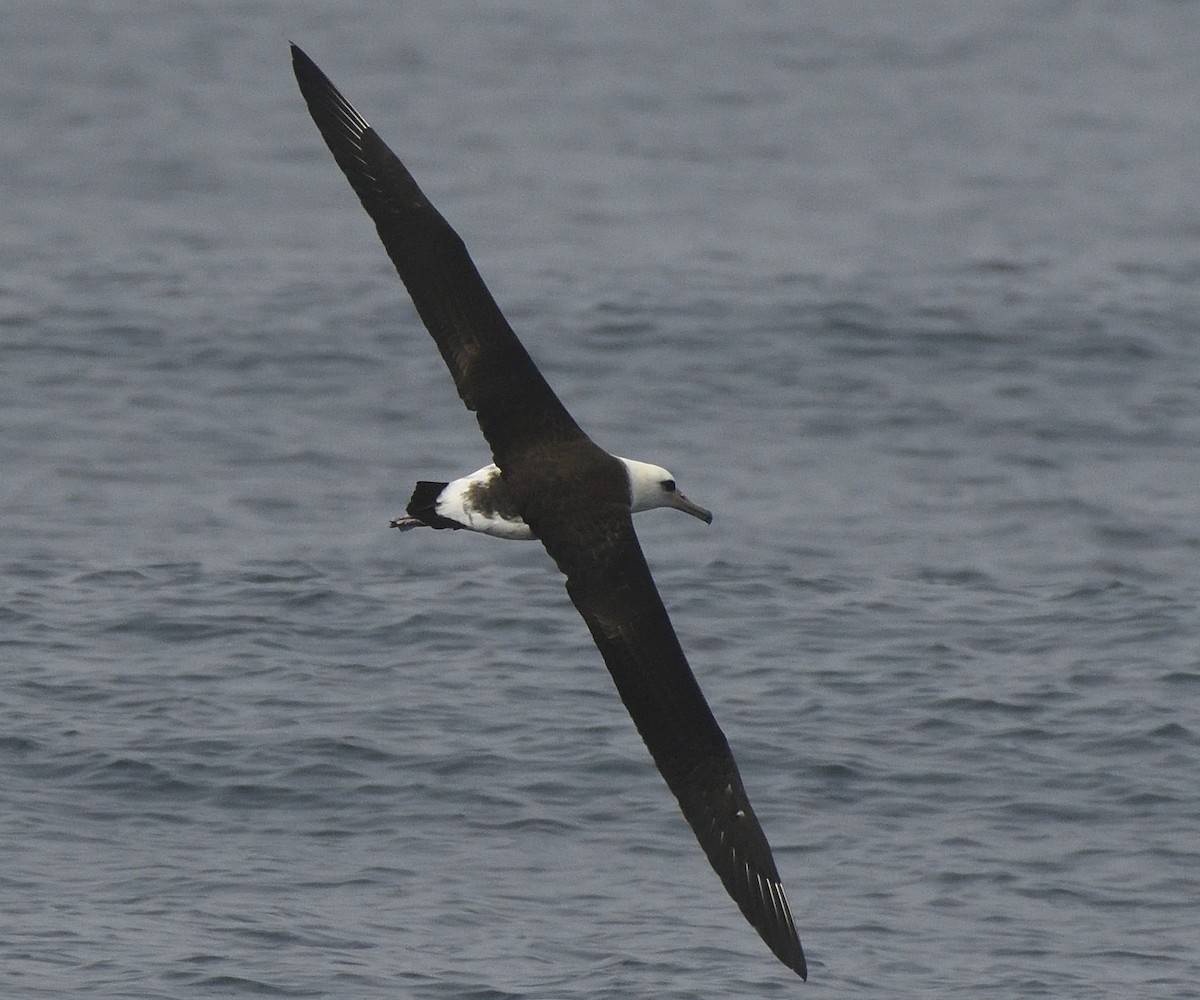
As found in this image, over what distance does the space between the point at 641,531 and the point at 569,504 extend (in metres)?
5.26

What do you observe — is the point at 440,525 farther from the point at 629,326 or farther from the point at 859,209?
the point at 859,209

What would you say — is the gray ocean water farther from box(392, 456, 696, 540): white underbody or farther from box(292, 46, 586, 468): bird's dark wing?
box(292, 46, 586, 468): bird's dark wing

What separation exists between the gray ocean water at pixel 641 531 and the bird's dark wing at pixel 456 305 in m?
2.08

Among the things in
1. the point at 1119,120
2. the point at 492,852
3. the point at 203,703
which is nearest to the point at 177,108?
the point at 1119,120

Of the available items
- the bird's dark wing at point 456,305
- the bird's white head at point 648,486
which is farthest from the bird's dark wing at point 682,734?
the bird's dark wing at point 456,305

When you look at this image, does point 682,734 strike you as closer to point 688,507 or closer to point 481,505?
point 481,505

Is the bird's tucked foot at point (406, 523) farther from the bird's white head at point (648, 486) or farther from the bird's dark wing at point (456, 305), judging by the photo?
the bird's white head at point (648, 486)

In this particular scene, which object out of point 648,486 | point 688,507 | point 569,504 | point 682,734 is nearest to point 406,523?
point 569,504

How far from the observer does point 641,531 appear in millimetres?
15906

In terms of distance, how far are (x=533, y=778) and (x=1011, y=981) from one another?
285 cm

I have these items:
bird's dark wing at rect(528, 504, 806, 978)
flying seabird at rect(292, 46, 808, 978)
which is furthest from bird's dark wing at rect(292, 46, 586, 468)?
bird's dark wing at rect(528, 504, 806, 978)

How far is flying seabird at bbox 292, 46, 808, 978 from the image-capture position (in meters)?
10.1

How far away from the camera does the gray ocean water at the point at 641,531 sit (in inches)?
429

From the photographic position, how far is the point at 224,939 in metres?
10.4
